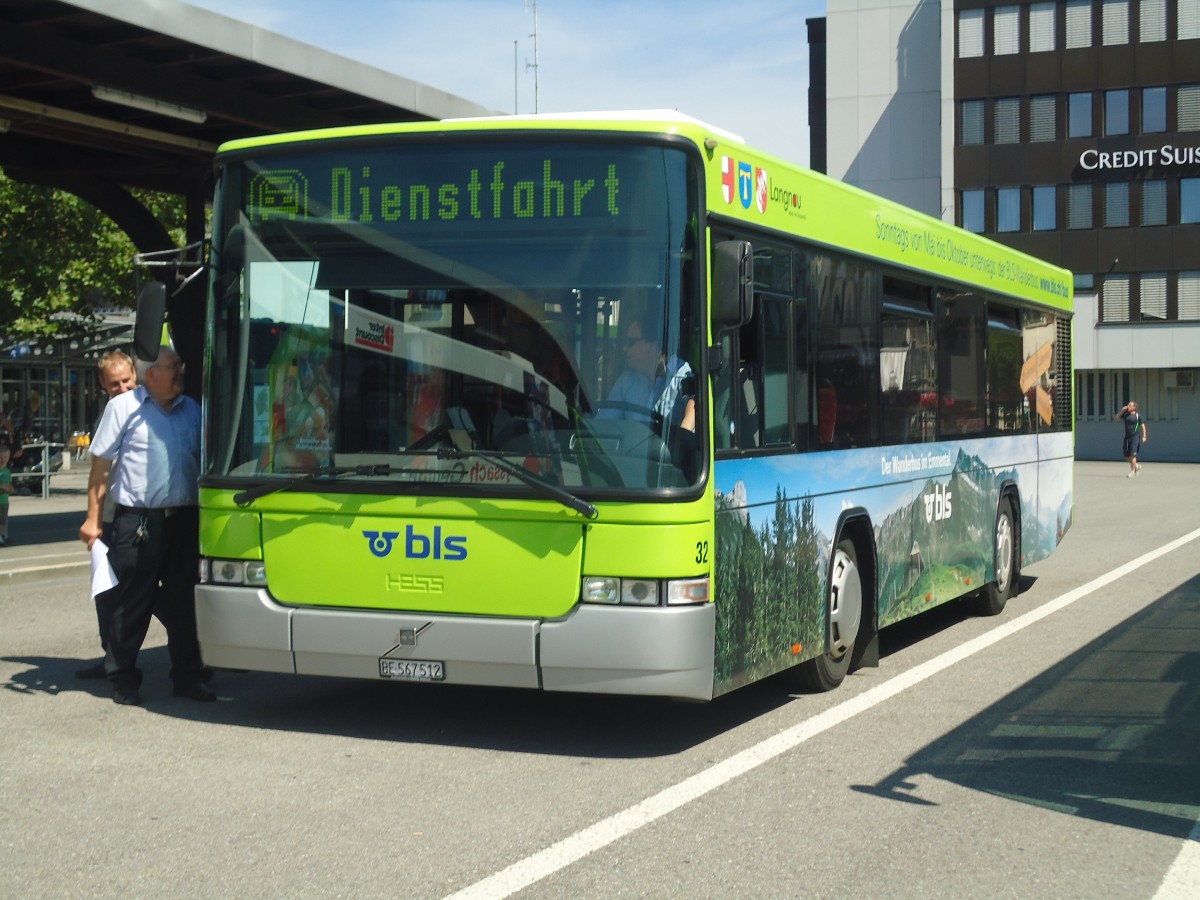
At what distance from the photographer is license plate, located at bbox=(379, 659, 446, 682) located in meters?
7.12

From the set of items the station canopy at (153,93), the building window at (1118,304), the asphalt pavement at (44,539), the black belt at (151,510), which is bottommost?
the asphalt pavement at (44,539)

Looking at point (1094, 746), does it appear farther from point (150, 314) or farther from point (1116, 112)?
point (1116, 112)

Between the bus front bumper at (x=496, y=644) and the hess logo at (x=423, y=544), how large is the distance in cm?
27

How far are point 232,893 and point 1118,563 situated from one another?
43.2 feet

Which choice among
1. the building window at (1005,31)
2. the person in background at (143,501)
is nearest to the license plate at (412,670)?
the person in background at (143,501)

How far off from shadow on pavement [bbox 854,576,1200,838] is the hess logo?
200 centimetres

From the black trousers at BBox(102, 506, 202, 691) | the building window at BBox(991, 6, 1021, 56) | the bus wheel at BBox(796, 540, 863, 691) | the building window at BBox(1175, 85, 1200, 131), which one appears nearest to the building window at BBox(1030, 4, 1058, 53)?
the building window at BBox(991, 6, 1021, 56)

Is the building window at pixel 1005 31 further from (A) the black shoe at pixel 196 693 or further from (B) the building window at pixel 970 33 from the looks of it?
(A) the black shoe at pixel 196 693

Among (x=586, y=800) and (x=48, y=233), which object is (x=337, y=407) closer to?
(x=586, y=800)

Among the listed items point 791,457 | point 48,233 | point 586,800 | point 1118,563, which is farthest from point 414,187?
point 48,233

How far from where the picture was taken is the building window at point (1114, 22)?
5650cm

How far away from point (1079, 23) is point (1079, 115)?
10.3 ft

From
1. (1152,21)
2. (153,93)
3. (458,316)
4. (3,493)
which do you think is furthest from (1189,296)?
(458,316)

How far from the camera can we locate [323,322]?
7.36m
